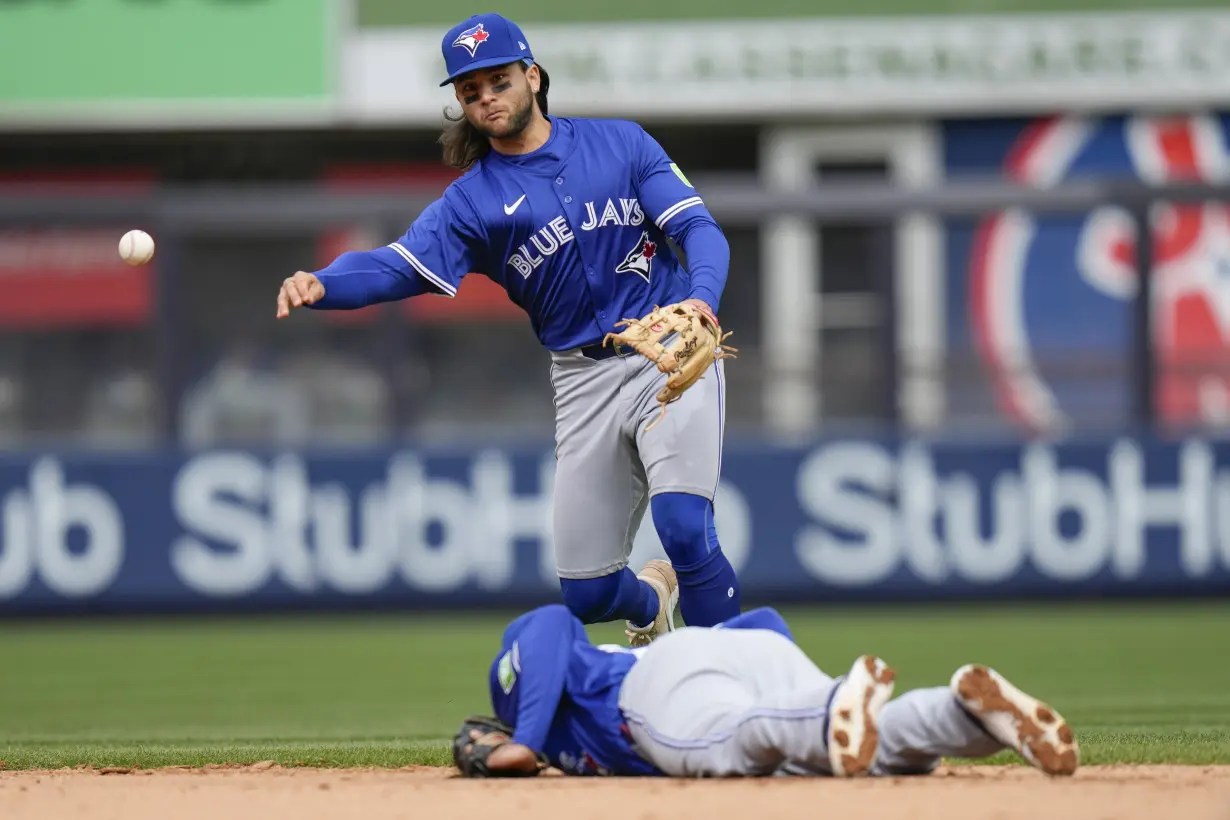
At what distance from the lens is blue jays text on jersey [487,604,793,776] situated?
4.79 metres

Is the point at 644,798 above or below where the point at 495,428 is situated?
below

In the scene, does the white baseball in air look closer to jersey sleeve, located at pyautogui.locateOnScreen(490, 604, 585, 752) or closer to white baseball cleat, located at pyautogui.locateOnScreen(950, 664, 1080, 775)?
jersey sleeve, located at pyautogui.locateOnScreen(490, 604, 585, 752)

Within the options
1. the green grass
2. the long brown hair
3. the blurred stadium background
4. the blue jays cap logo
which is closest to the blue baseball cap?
the long brown hair

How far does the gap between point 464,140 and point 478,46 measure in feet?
1.52

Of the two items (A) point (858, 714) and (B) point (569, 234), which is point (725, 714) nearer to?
(A) point (858, 714)

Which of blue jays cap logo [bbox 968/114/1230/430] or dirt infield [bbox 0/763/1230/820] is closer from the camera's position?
dirt infield [bbox 0/763/1230/820]

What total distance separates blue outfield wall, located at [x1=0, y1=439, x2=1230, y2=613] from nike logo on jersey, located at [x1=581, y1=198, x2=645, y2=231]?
569cm

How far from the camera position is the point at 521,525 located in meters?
11.8

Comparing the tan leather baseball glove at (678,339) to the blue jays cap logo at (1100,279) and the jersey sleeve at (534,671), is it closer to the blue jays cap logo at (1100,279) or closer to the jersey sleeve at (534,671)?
the jersey sleeve at (534,671)

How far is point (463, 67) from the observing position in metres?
5.87

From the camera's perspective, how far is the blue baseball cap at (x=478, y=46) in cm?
586

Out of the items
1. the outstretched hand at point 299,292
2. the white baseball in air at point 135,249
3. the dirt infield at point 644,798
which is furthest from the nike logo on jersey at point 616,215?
the dirt infield at point 644,798

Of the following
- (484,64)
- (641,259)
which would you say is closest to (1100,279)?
(641,259)

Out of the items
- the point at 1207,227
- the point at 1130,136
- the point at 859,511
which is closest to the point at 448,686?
the point at 859,511
